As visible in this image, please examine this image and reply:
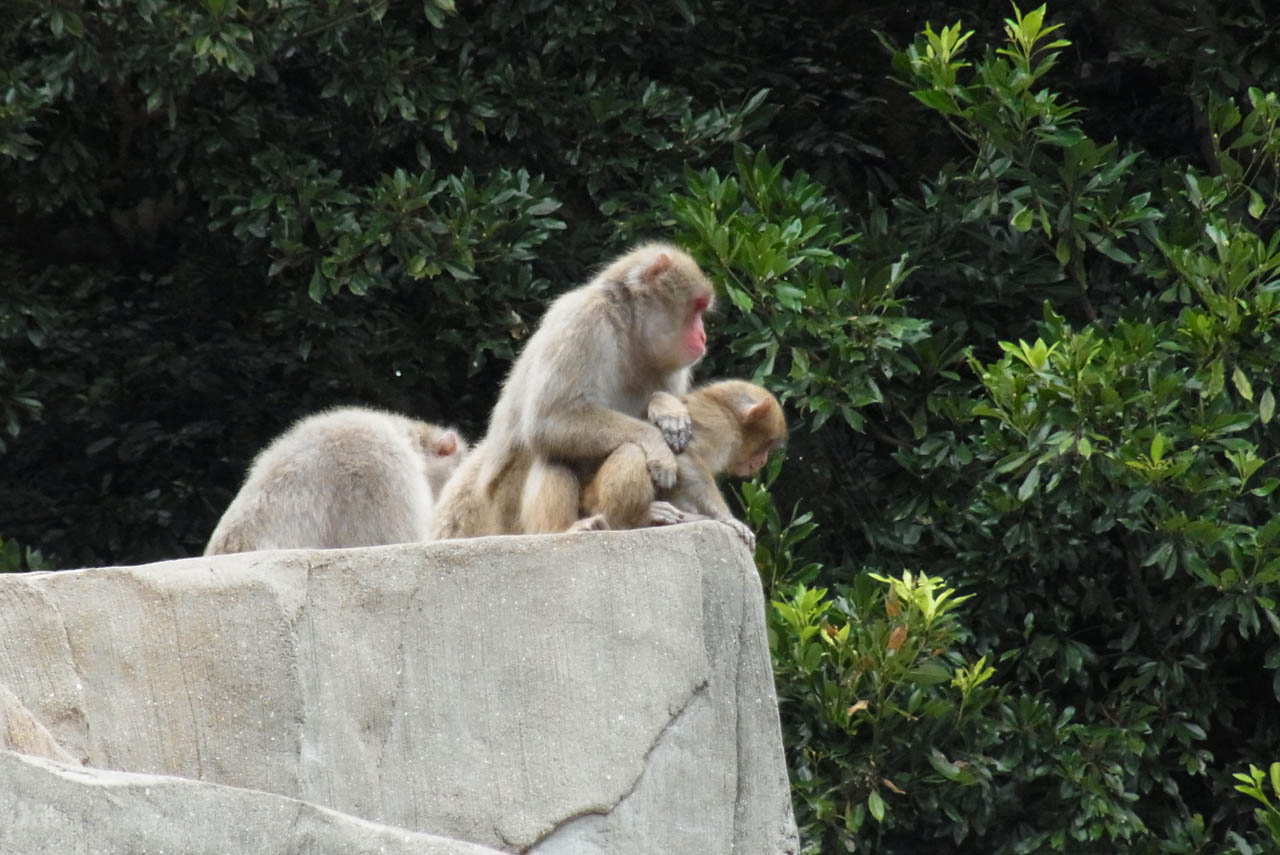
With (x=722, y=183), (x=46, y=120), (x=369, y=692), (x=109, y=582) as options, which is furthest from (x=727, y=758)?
(x=46, y=120)

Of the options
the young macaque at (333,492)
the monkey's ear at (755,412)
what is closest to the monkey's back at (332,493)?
the young macaque at (333,492)

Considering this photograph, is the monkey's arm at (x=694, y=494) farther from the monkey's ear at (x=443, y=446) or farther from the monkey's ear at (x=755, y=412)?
the monkey's ear at (x=443, y=446)

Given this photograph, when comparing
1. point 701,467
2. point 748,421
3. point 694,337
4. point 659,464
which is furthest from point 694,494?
point 694,337

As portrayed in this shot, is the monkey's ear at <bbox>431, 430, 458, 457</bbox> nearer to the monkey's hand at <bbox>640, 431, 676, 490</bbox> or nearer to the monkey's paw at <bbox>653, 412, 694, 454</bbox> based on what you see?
the monkey's paw at <bbox>653, 412, 694, 454</bbox>

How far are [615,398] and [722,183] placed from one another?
A: 259cm

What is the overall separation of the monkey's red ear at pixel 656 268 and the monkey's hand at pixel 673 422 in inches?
17.2

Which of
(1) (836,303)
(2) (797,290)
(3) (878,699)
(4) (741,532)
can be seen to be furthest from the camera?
(1) (836,303)

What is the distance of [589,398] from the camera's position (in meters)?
5.83

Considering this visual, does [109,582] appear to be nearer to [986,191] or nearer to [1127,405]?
[1127,405]

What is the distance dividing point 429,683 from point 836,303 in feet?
12.0

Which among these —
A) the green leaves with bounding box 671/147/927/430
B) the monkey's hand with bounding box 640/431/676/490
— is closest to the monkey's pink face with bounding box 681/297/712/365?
the monkey's hand with bounding box 640/431/676/490

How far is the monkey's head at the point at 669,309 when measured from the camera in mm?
6086

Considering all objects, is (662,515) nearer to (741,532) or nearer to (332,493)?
(741,532)

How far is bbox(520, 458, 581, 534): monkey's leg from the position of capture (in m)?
5.72
